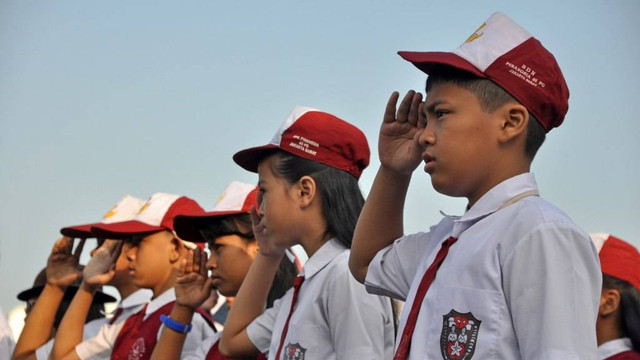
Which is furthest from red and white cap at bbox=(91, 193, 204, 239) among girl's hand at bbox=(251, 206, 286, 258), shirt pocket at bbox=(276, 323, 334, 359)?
shirt pocket at bbox=(276, 323, 334, 359)

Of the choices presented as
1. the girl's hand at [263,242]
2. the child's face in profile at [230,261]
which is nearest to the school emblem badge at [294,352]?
the girl's hand at [263,242]

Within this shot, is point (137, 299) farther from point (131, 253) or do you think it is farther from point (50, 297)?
point (50, 297)

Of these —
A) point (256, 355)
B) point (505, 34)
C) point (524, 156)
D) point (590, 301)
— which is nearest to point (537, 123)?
point (524, 156)

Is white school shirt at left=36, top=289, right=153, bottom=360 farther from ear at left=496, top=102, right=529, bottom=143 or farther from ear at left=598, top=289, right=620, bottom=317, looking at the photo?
ear at left=496, top=102, right=529, bottom=143

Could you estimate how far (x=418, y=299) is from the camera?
2412 millimetres

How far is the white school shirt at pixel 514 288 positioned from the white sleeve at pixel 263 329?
5.50ft

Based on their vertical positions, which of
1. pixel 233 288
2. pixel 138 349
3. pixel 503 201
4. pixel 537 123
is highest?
pixel 537 123

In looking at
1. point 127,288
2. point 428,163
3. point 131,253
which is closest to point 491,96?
point 428,163

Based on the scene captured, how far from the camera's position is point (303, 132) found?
152 inches

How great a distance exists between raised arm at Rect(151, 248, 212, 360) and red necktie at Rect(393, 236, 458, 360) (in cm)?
246

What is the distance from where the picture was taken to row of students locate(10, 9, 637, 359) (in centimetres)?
221

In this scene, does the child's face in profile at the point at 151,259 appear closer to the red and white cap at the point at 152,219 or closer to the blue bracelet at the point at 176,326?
the red and white cap at the point at 152,219

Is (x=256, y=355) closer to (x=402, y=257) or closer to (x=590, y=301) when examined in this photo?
(x=402, y=257)

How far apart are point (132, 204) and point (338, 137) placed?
2.63 meters
